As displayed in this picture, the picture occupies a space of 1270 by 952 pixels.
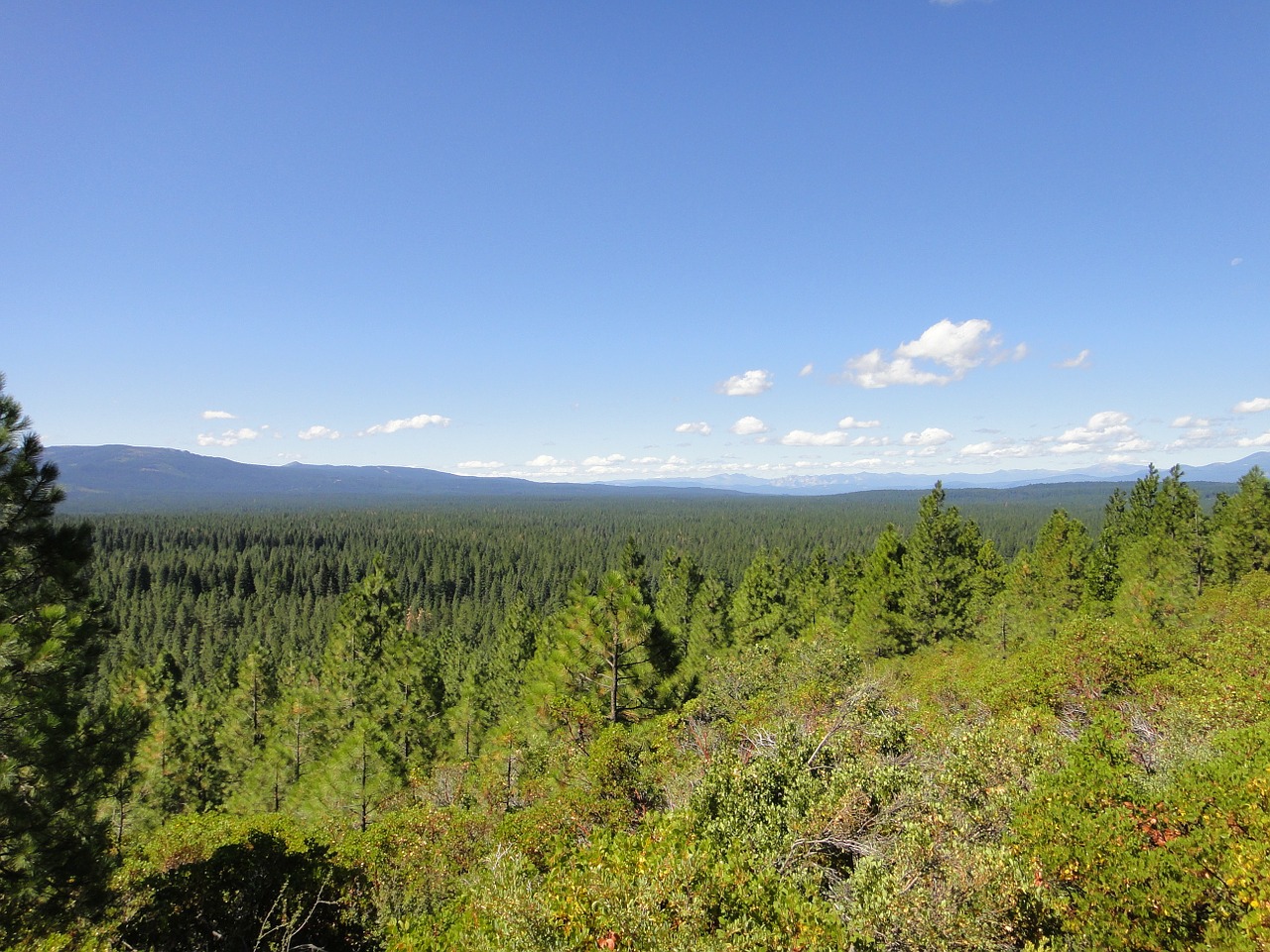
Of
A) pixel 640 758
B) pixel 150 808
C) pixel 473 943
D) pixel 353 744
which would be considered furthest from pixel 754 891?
pixel 150 808

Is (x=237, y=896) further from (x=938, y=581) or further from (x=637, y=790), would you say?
(x=938, y=581)

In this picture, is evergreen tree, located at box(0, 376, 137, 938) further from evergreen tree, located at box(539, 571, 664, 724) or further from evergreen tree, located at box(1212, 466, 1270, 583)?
evergreen tree, located at box(1212, 466, 1270, 583)

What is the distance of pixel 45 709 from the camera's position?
734 cm

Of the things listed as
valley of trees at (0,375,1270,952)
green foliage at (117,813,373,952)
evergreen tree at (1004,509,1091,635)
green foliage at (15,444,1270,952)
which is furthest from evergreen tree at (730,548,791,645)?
green foliage at (117,813,373,952)

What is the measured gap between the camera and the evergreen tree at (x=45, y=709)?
7.06 meters

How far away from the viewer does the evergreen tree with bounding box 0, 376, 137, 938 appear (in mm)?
7062

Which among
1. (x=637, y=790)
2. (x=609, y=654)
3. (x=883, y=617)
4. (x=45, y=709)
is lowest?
(x=883, y=617)

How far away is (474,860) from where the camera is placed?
1061 cm

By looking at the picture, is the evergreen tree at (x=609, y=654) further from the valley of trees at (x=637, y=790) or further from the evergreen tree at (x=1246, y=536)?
the evergreen tree at (x=1246, y=536)

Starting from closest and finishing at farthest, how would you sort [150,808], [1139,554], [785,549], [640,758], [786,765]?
1. [786,765]
2. [640,758]
3. [150,808]
4. [1139,554]
5. [785,549]

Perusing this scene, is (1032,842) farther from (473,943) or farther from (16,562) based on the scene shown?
(16,562)

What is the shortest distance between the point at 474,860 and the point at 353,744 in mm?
10085

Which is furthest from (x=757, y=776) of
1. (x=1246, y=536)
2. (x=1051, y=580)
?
(x=1246, y=536)

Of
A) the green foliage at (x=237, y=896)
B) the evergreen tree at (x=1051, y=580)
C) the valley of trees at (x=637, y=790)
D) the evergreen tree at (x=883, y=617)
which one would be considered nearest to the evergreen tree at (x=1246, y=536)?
the valley of trees at (x=637, y=790)
